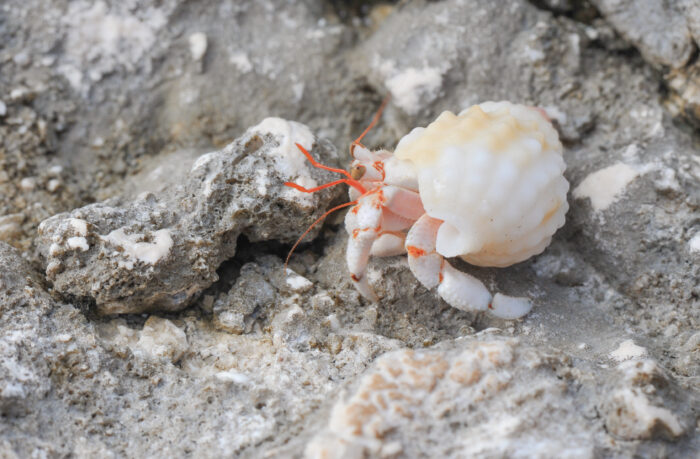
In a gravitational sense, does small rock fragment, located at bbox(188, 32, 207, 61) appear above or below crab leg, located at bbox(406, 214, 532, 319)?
above

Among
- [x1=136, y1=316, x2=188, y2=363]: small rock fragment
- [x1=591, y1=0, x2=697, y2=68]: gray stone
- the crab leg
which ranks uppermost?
[x1=591, y1=0, x2=697, y2=68]: gray stone

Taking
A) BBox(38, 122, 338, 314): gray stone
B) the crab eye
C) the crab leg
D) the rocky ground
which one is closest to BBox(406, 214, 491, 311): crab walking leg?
the crab leg

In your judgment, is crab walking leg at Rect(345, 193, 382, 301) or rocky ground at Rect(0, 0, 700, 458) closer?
rocky ground at Rect(0, 0, 700, 458)

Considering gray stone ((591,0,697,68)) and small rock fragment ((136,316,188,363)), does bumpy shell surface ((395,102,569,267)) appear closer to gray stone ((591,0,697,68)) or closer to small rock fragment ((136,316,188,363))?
gray stone ((591,0,697,68))

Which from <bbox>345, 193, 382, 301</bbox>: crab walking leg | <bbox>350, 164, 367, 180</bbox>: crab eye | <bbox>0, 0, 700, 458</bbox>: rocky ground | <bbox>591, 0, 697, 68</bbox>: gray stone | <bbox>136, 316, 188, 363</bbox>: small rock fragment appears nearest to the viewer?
<bbox>0, 0, 700, 458</bbox>: rocky ground

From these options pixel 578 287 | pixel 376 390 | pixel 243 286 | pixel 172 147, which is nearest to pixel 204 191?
pixel 243 286

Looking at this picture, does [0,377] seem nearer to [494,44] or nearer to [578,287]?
[578,287]

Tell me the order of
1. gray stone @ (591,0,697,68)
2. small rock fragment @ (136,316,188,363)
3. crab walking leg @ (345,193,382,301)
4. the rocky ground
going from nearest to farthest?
the rocky ground < small rock fragment @ (136,316,188,363) < crab walking leg @ (345,193,382,301) < gray stone @ (591,0,697,68)

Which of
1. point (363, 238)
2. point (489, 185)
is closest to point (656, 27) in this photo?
point (489, 185)

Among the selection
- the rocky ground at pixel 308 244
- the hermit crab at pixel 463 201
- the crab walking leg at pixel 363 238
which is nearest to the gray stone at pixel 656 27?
the rocky ground at pixel 308 244
